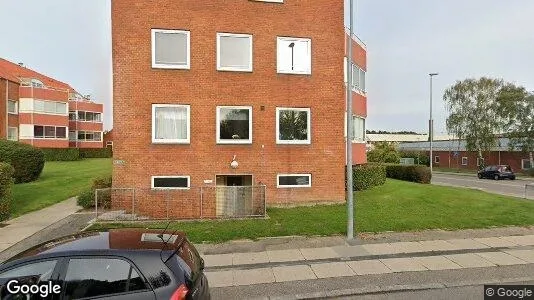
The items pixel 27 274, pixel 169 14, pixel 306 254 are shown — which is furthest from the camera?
pixel 169 14

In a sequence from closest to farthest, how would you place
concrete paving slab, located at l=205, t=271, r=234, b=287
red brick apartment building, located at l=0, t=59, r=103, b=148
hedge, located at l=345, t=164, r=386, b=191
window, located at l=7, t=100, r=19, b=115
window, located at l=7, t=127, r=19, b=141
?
concrete paving slab, located at l=205, t=271, r=234, b=287
hedge, located at l=345, t=164, r=386, b=191
red brick apartment building, located at l=0, t=59, r=103, b=148
window, located at l=7, t=127, r=19, b=141
window, located at l=7, t=100, r=19, b=115

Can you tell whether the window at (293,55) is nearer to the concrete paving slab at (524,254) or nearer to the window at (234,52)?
the window at (234,52)

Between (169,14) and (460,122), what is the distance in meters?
41.1

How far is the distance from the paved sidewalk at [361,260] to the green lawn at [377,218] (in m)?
1.27

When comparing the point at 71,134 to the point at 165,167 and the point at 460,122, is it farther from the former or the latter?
the point at 460,122

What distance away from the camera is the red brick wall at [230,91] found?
12609 millimetres

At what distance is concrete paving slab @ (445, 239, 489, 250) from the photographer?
8289mm

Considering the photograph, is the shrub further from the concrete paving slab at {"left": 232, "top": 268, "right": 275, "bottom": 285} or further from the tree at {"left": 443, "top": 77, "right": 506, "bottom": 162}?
the tree at {"left": 443, "top": 77, "right": 506, "bottom": 162}

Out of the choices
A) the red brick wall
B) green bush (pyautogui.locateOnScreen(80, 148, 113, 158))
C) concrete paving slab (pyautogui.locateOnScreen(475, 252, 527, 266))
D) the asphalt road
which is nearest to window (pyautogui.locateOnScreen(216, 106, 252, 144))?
the red brick wall

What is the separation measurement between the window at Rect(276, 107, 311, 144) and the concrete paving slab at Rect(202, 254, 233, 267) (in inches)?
252

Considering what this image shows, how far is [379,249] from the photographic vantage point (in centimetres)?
814

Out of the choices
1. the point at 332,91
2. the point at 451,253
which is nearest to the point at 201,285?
the point at 451,253

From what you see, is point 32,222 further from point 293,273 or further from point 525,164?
point 525,164

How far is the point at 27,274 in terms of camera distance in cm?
371
